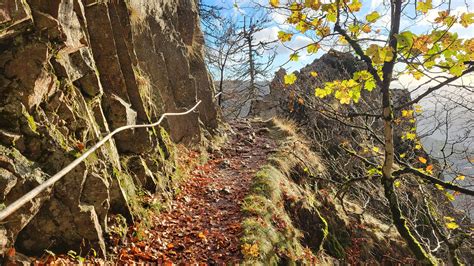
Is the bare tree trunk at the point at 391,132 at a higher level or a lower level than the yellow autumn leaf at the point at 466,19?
lower

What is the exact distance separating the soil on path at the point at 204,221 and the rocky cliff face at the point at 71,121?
65 centimetres

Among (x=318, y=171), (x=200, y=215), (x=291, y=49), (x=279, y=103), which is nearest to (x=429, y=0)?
(x=291, y=49)

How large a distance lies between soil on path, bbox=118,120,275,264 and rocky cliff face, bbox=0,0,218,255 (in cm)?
65

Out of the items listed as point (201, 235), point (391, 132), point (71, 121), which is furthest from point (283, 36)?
point (201, 235)

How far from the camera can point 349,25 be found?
402 cm

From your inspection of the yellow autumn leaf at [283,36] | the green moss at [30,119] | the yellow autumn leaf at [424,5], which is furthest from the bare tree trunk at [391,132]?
the green moss at [30,119]

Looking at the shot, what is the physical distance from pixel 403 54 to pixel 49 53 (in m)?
4.99

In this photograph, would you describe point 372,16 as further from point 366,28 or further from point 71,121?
A: point 71,121

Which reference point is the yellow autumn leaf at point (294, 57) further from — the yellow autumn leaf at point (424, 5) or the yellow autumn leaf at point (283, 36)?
the yellow autumn leaf at point (424, 5)

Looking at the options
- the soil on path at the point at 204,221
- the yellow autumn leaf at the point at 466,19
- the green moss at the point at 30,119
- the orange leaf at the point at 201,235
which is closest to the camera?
the yellow autumn leaf at the point at 466,19

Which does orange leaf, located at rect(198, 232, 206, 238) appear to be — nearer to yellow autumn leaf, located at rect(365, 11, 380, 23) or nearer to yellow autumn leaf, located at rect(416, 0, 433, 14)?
yellow autumn leaf, located at rect(365, 11, 380, 23)

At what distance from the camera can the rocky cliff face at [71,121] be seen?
13.1 feet

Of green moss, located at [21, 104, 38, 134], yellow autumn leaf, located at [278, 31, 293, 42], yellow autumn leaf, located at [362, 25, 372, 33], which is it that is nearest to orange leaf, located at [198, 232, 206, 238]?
green moss, located at [21, 104, 38, 134]

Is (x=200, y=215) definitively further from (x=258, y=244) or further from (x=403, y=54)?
(x=403, y=54)
